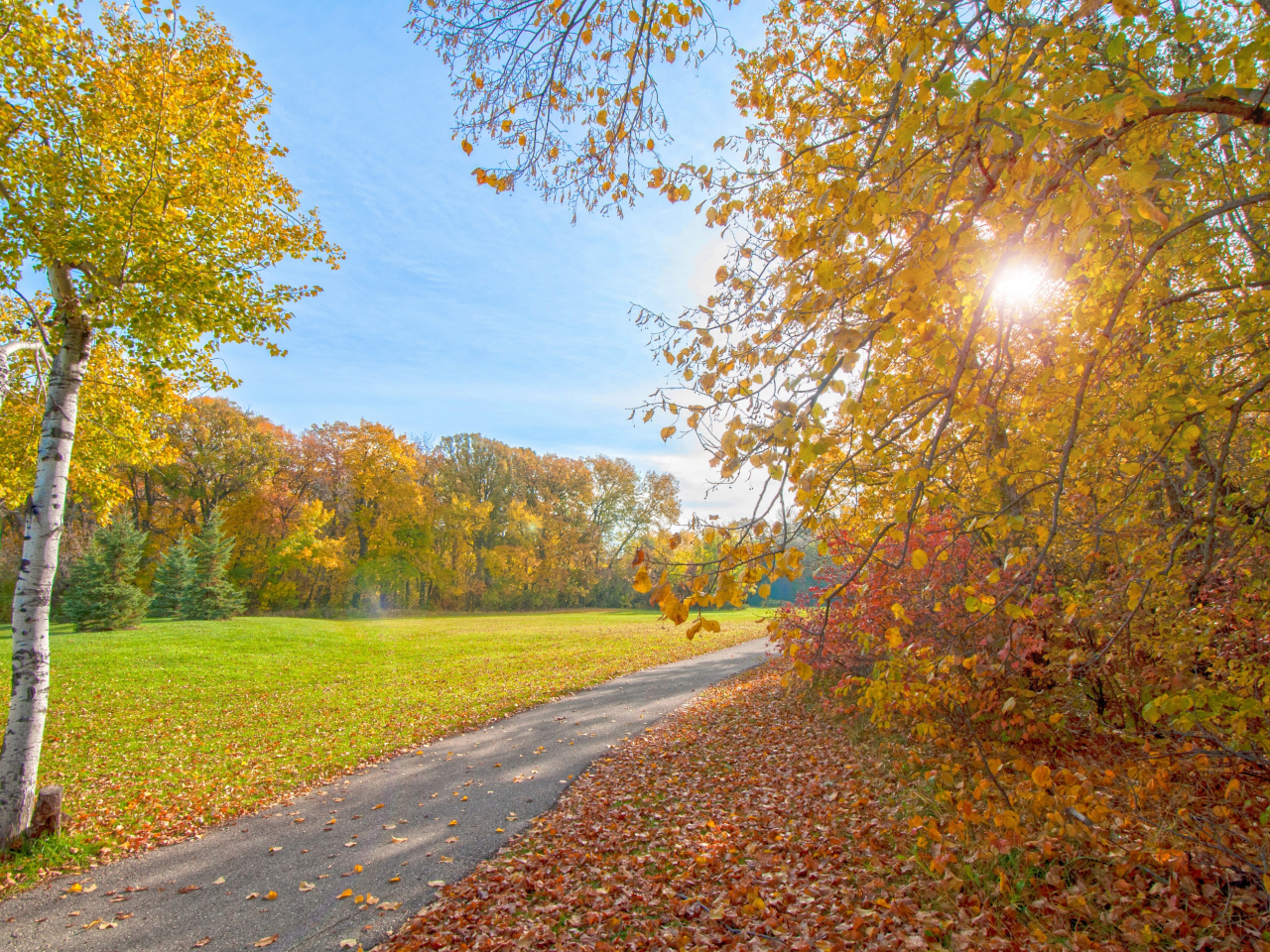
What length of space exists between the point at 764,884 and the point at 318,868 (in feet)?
12.0

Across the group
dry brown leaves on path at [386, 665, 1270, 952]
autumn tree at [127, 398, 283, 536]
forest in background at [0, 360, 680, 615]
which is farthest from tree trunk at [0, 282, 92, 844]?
autumn tree at [127, 398, 283, 536]

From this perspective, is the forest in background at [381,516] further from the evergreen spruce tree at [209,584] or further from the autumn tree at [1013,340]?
the autumn tree at [1013,340]

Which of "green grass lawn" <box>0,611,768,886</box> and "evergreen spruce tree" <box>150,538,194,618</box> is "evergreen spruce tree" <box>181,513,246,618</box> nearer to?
"evergreen spruce tree" <box>150,538,194,618</box>

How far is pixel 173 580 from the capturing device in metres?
24.6

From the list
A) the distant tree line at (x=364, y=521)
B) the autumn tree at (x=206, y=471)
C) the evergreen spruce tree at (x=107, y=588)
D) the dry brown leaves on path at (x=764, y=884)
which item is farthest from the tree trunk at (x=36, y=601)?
the autumn tree at (x=206, y=471)

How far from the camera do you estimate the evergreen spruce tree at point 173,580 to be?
24.3m

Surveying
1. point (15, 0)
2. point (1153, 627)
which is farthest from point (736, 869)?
point (15, 0)

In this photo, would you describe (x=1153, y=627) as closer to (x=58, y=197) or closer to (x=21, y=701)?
(x=21, y=701)

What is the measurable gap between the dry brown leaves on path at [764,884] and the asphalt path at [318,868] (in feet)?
1.48

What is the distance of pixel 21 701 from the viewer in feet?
16.4

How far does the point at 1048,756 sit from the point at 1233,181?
19.6ft

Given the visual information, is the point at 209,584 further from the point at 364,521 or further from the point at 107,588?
the point at 364,521

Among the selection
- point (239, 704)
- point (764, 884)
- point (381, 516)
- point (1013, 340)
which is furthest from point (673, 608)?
point (381, 516)

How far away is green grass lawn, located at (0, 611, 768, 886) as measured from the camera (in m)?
6.19
